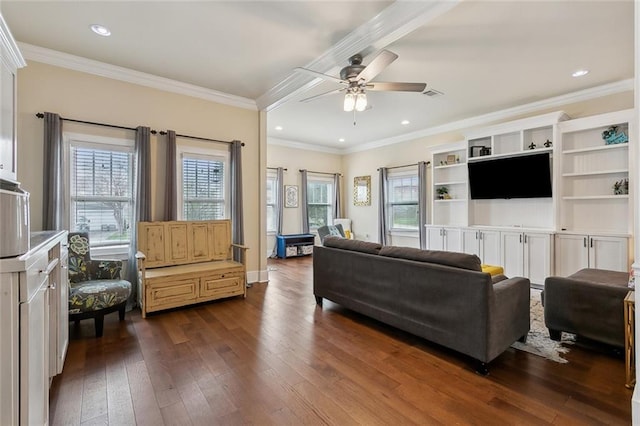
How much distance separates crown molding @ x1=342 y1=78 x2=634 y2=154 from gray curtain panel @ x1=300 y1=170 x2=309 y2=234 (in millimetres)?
2233

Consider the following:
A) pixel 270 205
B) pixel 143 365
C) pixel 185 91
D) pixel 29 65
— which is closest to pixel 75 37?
pixel 29 65

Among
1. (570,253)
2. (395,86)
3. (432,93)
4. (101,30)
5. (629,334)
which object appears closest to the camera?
(629,334)

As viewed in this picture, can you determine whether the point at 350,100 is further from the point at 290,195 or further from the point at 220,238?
the point at 290,195

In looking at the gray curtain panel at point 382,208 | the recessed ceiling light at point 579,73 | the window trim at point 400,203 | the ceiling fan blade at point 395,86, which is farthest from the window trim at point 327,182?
the recessed ceiling light at point 579,73

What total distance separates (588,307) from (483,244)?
106 inches

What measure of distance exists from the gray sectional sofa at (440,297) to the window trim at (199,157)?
2.33 m

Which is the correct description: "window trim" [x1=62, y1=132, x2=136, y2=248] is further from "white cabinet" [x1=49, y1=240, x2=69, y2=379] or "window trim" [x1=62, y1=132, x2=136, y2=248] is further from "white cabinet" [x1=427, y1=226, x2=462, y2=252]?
"white cabinet" [x1=427, y1=226, x2=462, y2=252]

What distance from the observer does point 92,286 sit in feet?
9.82

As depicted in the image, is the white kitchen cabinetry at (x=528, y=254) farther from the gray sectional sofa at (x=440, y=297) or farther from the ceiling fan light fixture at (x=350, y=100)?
the ceiling fan light fixture at (x=350, y=100)

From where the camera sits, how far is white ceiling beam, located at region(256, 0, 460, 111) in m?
2.36

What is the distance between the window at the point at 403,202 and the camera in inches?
276

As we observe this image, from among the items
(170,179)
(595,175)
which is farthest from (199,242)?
(595,175)

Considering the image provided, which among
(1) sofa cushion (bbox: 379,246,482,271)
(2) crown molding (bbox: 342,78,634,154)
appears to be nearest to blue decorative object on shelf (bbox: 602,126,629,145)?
(2) crown molding (bbox: 342,78,634,154)

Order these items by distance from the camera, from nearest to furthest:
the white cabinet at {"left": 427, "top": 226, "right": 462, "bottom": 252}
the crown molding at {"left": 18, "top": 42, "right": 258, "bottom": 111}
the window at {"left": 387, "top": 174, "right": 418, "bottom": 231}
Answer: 1. the crown molding at {"left": 18, "top": 42, "right": 258, "bottom": 111}
2. the white cabinet at {"left": 427, "top": 226, "right": 462, "bottom": 252}
3. the window at {"left": 387, "top": 174, "right": 418, "bottom": 231}
